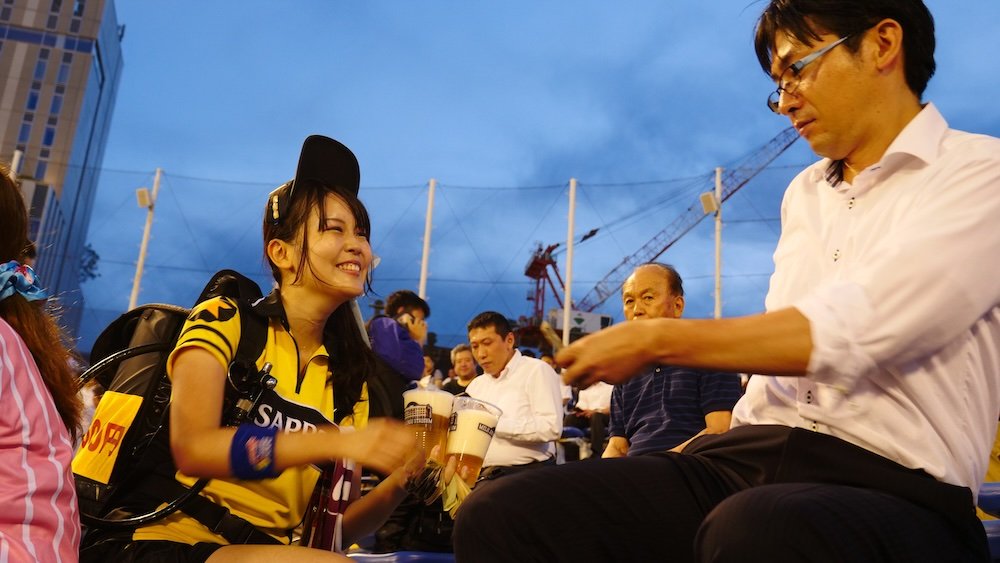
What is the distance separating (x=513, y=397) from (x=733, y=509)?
401 cm

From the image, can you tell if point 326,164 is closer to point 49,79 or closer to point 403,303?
point 403,303

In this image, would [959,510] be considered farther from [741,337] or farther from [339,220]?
[339,220]

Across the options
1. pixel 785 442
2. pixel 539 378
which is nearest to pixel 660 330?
pixel 785 442

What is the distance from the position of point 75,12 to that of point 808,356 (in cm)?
7262

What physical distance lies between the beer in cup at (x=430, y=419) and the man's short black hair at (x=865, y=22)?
1094 millimetres

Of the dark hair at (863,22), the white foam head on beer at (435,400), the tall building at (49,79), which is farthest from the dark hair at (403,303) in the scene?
the tall building at (49,79)

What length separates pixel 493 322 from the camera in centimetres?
543

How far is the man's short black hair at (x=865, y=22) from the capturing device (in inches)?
55.4

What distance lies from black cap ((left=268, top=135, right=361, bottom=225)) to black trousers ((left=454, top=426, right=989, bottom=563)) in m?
1.10

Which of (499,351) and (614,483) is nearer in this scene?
(614,483)

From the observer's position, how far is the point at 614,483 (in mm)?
1379

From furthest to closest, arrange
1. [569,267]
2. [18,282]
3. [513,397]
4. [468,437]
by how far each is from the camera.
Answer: [569,267] → [513,397] → [468,437] → [18,282]

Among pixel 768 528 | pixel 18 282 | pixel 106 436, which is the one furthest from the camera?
pixel 106 436

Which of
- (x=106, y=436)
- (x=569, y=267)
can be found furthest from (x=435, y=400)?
(x=569, y=267)
